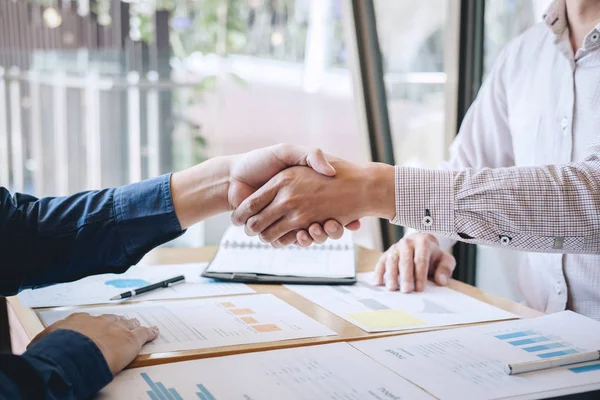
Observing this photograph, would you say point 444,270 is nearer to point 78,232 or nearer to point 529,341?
point 529,341

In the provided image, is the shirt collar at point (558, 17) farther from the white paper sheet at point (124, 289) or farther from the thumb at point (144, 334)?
the thumb at point (144, 334)

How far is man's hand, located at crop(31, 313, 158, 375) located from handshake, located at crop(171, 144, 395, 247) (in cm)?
36

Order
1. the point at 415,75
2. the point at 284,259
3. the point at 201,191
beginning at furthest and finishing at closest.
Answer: the point at 415,75 < the point at 284,259 < the point at 201,191

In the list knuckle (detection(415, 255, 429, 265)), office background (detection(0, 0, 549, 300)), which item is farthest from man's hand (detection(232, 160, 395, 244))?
office background (detection(0, 0, 549, 300))

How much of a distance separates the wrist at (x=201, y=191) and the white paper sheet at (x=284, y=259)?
0.60 feet

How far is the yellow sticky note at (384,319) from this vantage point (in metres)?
1.12

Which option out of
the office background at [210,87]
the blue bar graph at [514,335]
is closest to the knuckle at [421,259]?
the blue bar graph at [514,335]

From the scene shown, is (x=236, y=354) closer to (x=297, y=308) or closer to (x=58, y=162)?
(x=297, y=308)

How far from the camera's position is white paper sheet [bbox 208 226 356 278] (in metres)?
1.48

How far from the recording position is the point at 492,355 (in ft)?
3.16

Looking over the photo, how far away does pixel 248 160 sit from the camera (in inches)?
55.5

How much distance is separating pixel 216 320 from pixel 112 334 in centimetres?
24

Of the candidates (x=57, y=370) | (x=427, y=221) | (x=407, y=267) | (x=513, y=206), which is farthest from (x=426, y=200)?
(x=57, y=370)

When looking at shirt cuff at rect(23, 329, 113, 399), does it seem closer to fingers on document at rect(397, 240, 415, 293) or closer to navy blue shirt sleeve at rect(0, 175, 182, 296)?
navy blue shirt sleeve at rect(0, 175, 182, 296)
